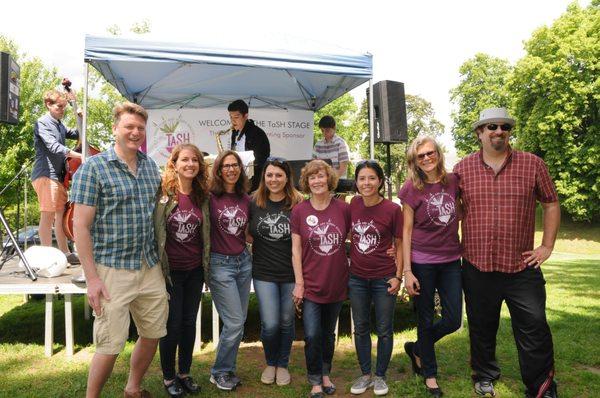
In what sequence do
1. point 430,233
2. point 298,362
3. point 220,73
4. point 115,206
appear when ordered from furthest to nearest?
1. point 220,73
2. point 298,362
3. point 430,233
4. point 115,206

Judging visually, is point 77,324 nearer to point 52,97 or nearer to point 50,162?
point 50,162

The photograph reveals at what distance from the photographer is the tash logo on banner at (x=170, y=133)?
8.59 metres

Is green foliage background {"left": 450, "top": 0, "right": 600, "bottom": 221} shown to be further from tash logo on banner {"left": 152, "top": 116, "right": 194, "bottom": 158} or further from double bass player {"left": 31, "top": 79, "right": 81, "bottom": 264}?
double bass player {"left": 31, "top": 79, "right": 81, "bottom": 264}

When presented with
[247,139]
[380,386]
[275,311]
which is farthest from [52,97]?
[380,386]

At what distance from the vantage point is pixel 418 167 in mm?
3211

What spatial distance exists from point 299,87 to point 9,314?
5351 mm

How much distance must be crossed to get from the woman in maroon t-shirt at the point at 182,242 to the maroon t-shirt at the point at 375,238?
991 millimetres

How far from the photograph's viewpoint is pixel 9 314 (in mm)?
6078

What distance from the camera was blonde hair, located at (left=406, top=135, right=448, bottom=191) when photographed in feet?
10.4

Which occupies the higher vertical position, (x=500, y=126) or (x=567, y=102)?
(x=567, y=102)

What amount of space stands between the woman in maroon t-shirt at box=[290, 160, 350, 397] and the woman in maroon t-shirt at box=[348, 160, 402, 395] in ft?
0.30

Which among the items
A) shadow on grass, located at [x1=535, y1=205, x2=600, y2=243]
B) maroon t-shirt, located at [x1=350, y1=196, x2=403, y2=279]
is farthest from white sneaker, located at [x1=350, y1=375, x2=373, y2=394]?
shadow on grass, located at [x1=535, y1=205, x2=600, y2=243]

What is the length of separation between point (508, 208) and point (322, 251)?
1.20 metres

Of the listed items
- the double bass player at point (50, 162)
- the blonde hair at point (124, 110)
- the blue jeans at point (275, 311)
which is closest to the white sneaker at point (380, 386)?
the blue jeans at point (275, 311)
